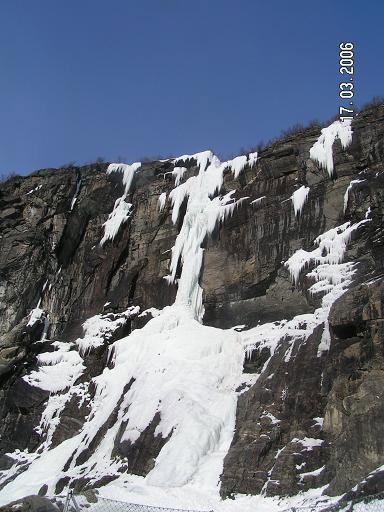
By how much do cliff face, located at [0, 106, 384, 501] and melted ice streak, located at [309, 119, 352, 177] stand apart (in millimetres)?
205

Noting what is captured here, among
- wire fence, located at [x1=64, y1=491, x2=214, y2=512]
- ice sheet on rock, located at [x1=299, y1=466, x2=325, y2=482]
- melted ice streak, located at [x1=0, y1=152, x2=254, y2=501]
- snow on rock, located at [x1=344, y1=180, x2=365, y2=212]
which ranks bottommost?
wire fence, located at [x1=64, y1=491, x2=214, y2=512]

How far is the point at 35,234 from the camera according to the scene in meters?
35.1

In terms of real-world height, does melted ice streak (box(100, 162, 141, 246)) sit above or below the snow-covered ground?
above

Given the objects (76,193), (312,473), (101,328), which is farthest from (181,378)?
(76,193)

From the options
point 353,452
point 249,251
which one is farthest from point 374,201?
point 353,452

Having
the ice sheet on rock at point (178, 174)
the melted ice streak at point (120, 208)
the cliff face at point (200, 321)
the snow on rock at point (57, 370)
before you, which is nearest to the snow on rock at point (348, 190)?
the cliff face at point (200, 321)

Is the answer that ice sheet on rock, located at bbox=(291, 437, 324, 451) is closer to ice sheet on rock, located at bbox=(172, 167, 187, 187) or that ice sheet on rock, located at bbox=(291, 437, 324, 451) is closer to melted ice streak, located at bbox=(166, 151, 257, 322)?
melted ice streak, located at bbox=(166, 151, 257, 322)

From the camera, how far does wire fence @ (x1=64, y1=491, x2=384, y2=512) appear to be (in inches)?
432

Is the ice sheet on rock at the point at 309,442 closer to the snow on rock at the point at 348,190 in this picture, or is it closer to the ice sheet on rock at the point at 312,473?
the ice sheet on rock at the point at 312,473

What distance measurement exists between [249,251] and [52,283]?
11933 millimetres

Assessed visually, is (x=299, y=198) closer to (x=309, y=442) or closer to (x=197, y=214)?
(x=197, y=214)

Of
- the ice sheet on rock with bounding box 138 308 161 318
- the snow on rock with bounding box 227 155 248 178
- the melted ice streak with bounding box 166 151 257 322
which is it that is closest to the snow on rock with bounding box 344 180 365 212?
the melted ice streak with bounding box 166 151 257 322

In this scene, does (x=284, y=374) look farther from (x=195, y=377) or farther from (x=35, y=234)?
(x=35, y=234)

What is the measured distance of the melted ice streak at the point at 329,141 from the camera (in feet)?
86.1
